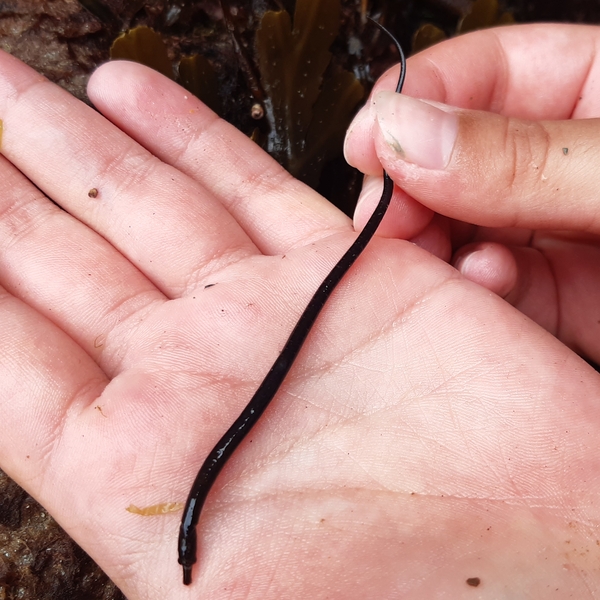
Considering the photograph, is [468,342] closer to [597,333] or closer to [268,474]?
[268,474]

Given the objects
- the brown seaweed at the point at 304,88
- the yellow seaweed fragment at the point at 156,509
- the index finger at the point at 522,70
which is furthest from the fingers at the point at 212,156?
the yellow seaweed fragment at the point at 156,509

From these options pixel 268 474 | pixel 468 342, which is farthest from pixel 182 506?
pixel 468 342

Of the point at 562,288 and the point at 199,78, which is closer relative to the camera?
the point at 562,288

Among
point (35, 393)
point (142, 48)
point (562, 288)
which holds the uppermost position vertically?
point (142, 48)

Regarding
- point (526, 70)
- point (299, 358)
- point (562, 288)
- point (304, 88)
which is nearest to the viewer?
point (299, 358)

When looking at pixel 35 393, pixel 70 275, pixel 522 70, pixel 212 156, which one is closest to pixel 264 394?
pixel 35 393

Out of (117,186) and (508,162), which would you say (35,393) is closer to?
(117,186)
